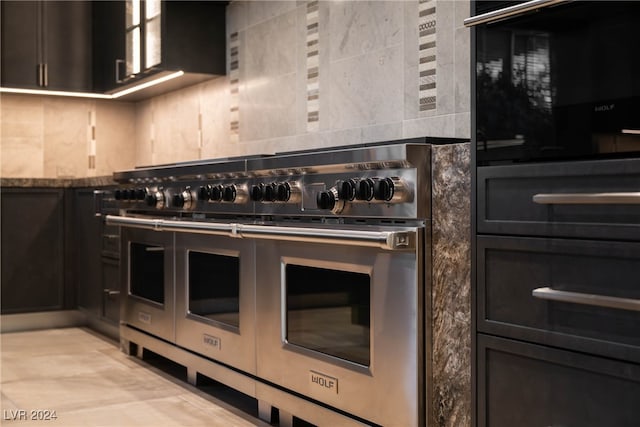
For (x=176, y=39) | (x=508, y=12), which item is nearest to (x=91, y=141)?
(x=176, y=39)

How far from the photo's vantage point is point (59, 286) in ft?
15.5

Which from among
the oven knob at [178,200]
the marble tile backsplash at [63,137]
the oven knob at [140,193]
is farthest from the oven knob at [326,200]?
the marble tile backsplash at [63,137]

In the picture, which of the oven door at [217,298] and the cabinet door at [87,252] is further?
the cabinet door at [87,252]

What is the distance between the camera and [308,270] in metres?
2.33

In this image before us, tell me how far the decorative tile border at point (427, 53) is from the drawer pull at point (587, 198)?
1.38 meters

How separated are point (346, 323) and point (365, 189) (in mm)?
393

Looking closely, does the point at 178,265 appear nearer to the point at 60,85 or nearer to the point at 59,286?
the point at 59,286

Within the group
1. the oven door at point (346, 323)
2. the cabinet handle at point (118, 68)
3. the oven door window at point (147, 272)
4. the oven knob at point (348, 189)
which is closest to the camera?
the oven door at point (346, 323)

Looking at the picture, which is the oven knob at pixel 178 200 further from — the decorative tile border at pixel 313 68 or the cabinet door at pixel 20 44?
the cabinet door at pixel 20 44

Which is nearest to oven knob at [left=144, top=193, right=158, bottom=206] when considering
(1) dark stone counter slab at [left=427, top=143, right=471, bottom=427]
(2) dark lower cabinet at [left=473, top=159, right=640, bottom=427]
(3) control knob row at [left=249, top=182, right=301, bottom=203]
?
(3) control knob row at [left=249, top=182, right=301, bottom=203]

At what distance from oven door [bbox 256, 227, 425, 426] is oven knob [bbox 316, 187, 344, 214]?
0.08 m

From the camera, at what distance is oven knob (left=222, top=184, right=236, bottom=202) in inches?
108

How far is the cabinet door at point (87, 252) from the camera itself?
4.40 metres

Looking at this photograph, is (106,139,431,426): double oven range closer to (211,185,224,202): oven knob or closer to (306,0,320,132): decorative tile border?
(211,185,224,202): oven knob
